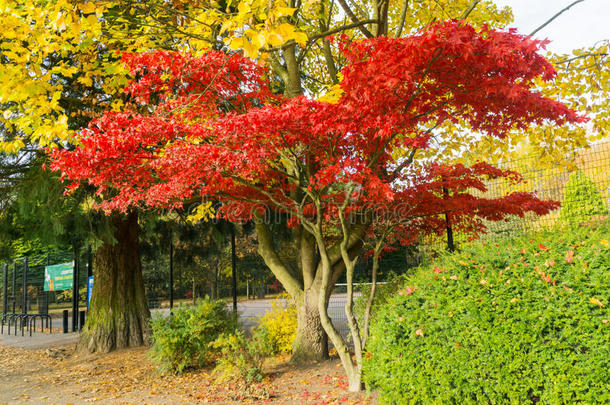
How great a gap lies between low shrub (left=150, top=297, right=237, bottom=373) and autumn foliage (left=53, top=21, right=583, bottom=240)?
1.70 metres

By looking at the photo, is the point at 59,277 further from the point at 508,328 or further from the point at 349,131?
the point at 508,328

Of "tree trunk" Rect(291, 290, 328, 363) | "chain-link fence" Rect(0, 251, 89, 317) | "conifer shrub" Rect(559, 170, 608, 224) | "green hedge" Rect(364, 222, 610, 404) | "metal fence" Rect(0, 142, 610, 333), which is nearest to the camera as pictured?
"green hedge" Rect(364, 222, 610, 404)

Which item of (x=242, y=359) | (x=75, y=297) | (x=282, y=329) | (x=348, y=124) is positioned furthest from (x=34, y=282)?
(x=348, y=124)

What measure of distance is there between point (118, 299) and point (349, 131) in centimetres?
687

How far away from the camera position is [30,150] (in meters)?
7.92

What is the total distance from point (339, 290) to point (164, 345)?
6.05 metres

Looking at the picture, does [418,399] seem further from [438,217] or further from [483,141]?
[483,141]

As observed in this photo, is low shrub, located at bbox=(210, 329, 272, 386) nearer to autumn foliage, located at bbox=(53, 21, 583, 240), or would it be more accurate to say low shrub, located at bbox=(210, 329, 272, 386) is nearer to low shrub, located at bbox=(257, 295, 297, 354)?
low shrub, located at bbox=(257, 295, 297, 354)

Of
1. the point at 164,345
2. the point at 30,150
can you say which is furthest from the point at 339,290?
the point at 30,150

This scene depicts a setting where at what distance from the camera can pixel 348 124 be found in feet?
14.4

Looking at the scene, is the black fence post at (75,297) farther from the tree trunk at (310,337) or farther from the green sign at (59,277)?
the tree trunk at (310,337)

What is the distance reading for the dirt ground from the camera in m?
5.16

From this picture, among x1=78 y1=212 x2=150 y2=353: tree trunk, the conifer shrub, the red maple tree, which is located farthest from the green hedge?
x1=78 y1=212 x2=150 y2=353: tree trunk

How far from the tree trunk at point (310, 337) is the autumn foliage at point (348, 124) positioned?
162cm
